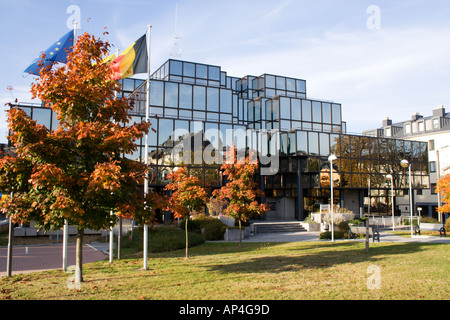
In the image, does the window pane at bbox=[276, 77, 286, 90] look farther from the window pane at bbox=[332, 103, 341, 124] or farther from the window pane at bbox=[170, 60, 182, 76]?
the window pane at bbox=[170, 60, 182, 76]

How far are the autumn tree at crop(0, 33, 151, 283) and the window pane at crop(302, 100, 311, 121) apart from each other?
125 feet

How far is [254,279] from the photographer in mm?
9508

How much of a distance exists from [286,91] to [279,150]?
14.6 meters

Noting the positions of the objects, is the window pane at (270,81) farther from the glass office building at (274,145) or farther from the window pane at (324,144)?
the window pane at (324,144)

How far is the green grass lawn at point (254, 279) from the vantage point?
789 cm

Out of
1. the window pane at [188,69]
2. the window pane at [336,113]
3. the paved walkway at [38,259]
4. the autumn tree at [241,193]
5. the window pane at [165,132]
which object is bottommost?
the paved walkway at [38,259]

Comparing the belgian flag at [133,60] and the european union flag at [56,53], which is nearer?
the european union flag at [56,53]

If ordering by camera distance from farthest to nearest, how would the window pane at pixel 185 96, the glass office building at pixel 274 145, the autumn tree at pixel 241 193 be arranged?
the window pane at pixel 185 96
the glass office building at pixel 274 145
the autumn tree at pixel 241 193

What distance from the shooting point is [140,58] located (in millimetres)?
12672

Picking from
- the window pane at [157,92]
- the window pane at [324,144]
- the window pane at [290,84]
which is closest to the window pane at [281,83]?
the window pane at [290,84]

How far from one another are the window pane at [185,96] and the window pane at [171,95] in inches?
26.1

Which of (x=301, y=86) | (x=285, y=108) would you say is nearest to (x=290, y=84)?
(x=301, y=86)

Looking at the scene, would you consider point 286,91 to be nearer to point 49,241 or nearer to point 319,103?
point 319,103

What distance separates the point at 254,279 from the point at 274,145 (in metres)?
31.8
